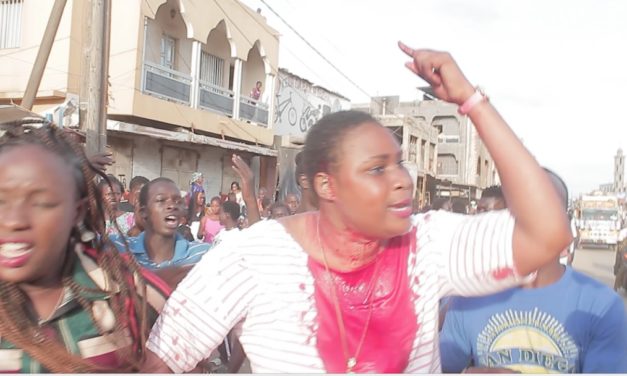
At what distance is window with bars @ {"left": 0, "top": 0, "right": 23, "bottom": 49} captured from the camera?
38.3ft

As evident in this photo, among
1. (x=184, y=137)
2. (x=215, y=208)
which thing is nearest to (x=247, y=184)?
(x=215, y=208)

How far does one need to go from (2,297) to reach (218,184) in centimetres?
1350

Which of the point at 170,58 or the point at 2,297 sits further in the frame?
the point at 170,58

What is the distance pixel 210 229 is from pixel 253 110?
396 inches

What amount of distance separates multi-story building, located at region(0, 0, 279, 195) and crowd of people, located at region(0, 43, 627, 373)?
8184mm

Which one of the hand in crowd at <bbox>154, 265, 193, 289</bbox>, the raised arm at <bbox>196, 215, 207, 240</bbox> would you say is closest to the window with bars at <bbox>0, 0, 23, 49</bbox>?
the raised arm at <bbox>196, 215, 207, 240</bbox>

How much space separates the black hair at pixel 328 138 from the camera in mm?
1515

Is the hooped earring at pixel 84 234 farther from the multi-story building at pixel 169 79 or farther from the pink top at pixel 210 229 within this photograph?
the multi-story building at pixel 169 79

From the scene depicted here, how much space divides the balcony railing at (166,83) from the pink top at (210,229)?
654 centimetres

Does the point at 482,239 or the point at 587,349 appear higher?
the point at 482,239

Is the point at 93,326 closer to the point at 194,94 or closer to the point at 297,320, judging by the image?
the point at 297,320

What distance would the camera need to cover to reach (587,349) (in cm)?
178

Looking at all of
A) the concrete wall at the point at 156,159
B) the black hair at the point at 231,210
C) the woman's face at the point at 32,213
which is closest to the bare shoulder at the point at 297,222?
the woman's face at the point at 32,213

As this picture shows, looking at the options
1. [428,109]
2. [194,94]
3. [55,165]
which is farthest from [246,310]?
[428,109]
